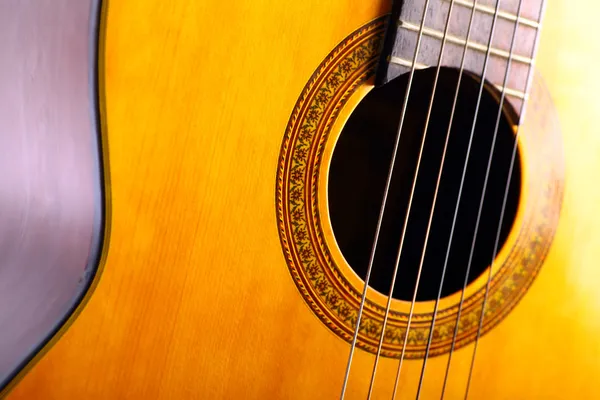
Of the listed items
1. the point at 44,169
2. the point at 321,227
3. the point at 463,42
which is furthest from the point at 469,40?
the point at 44,169

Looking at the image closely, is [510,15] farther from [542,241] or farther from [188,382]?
[188,382]

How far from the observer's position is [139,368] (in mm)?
537

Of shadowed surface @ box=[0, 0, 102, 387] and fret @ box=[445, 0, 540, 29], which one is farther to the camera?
fret @ box=[445, 0, 540, 29]

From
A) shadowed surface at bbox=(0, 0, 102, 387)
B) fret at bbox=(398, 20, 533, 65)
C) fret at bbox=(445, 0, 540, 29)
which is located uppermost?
fret at bbox=(445, 0, 540, 29)

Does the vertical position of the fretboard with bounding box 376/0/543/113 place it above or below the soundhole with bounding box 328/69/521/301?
above

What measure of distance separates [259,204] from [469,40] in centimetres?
28

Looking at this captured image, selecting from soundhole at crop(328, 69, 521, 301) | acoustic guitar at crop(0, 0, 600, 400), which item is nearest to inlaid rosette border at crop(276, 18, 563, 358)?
acoustic guitar at crop(0, 0, 600, 400)

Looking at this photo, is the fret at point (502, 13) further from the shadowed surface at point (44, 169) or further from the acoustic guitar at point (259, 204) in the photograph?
the shadowed surface at point (44, 169)

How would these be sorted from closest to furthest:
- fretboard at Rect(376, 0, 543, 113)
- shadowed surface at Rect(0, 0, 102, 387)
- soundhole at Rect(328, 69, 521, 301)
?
shadowed surface at Rect(0, 0, 102, 387) → fretboard at Rect(376, 0, 543, 113) → soundhole at Rect(328, 69, 521, 301)

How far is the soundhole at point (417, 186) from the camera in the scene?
79 cm

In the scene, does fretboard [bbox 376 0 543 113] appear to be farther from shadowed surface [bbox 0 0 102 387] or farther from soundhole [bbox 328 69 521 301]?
shadowed surface [bbox 0 0 102 387]

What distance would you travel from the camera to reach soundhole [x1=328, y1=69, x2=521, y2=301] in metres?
0.79

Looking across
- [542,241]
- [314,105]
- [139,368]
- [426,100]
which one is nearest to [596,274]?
[542,241]

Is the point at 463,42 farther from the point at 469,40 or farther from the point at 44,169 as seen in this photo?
the point at 44,169
